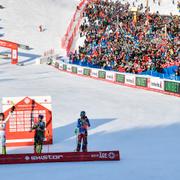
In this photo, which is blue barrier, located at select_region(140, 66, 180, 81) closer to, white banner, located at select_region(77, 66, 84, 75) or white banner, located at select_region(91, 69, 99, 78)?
white banner, located at select_region(91, 69, 99, 78)

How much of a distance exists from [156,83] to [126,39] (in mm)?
12077

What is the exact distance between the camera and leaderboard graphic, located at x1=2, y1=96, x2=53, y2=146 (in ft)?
56.9

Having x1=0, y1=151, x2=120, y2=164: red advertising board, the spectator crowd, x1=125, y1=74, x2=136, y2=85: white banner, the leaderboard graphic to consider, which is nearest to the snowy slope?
x1=0, y1=151, x2=120, y2=164: red advertising board

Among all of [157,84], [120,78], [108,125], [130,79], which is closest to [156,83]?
[157,84]

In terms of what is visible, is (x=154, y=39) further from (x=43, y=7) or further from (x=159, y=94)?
(x=43, y=7)

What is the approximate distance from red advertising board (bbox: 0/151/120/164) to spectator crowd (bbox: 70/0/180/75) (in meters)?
16.0

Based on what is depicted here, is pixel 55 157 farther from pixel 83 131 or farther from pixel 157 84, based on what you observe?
pixel 157 84

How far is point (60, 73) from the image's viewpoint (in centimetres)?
3956

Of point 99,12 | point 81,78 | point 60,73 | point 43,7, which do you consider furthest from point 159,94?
point 43,7

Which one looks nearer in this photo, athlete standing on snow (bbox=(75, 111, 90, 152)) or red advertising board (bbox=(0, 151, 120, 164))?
red advertising board (bbox=(0, 151, 120, 164))

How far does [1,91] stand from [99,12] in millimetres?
24242

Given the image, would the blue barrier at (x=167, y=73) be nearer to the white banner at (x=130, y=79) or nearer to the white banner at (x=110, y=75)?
the white banner at (x=130, y=79)

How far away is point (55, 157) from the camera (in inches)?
570

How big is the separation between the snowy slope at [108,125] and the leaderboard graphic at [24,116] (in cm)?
51
